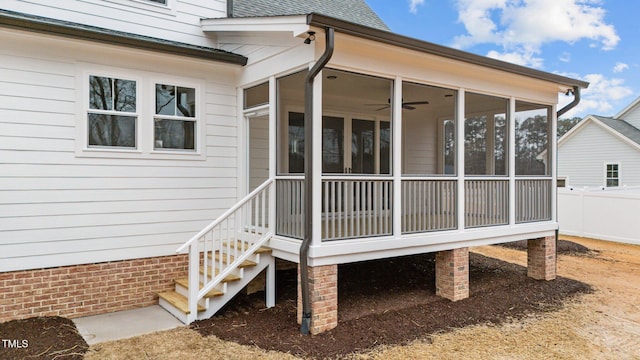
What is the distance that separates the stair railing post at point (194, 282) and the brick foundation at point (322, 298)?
1.42 meters

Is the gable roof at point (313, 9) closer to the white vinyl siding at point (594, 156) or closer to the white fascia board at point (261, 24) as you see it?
the white fascia board at point (261, 24)

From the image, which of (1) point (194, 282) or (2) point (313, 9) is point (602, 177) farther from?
(1) point (194, 282)

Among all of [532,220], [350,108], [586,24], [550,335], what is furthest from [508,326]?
[586,24]

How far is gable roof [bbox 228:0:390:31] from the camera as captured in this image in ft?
27.1

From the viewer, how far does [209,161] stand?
7000 mm

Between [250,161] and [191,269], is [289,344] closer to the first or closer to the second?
[191,269]

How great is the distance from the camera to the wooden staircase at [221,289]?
584 centimetres

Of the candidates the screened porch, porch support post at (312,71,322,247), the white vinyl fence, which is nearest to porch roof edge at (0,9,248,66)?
the screened porch

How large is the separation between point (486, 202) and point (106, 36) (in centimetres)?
652

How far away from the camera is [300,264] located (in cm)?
541

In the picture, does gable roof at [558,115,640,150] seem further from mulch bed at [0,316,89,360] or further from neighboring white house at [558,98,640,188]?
mulch bed at [0,316,89,360]

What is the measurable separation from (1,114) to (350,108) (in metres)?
6.29

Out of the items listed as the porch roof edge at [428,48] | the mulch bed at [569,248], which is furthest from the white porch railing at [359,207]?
the mulch bed at [569,248]

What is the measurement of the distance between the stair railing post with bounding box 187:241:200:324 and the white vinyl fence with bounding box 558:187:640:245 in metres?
13.1
